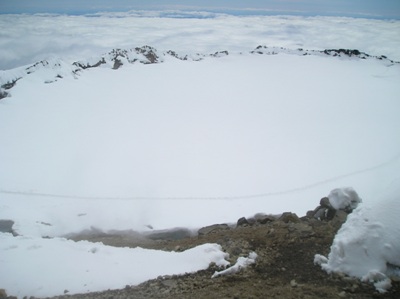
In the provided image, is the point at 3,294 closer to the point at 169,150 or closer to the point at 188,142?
the point at 169,150

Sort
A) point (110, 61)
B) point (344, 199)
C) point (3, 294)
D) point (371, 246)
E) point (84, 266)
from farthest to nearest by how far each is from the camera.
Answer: point (110, 61), point (344, 199), point (84, 266), point (3, 294), point (371, 246)

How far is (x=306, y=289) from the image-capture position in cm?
483

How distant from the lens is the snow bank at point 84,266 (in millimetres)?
5875

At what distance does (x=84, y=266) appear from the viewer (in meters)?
6.65

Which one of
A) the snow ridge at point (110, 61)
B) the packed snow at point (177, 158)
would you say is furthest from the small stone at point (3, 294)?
the snow ridge at point (110, 61)

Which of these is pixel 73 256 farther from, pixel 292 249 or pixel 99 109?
pixel 99 109

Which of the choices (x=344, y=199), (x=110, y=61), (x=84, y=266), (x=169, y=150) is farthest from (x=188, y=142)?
(x=110, y=61)

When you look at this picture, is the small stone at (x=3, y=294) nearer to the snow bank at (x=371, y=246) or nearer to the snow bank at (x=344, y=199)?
the snow bank at (x=371, y=246)

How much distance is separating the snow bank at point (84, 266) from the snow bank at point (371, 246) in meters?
1.93

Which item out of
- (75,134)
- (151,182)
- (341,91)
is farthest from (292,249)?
(341,91)

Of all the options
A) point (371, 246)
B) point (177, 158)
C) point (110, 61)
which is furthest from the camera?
point (110, 61)

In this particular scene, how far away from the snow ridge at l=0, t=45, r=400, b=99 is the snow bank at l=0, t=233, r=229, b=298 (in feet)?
72.7

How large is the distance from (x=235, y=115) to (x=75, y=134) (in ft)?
41.2

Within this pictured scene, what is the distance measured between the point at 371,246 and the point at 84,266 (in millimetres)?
5164
